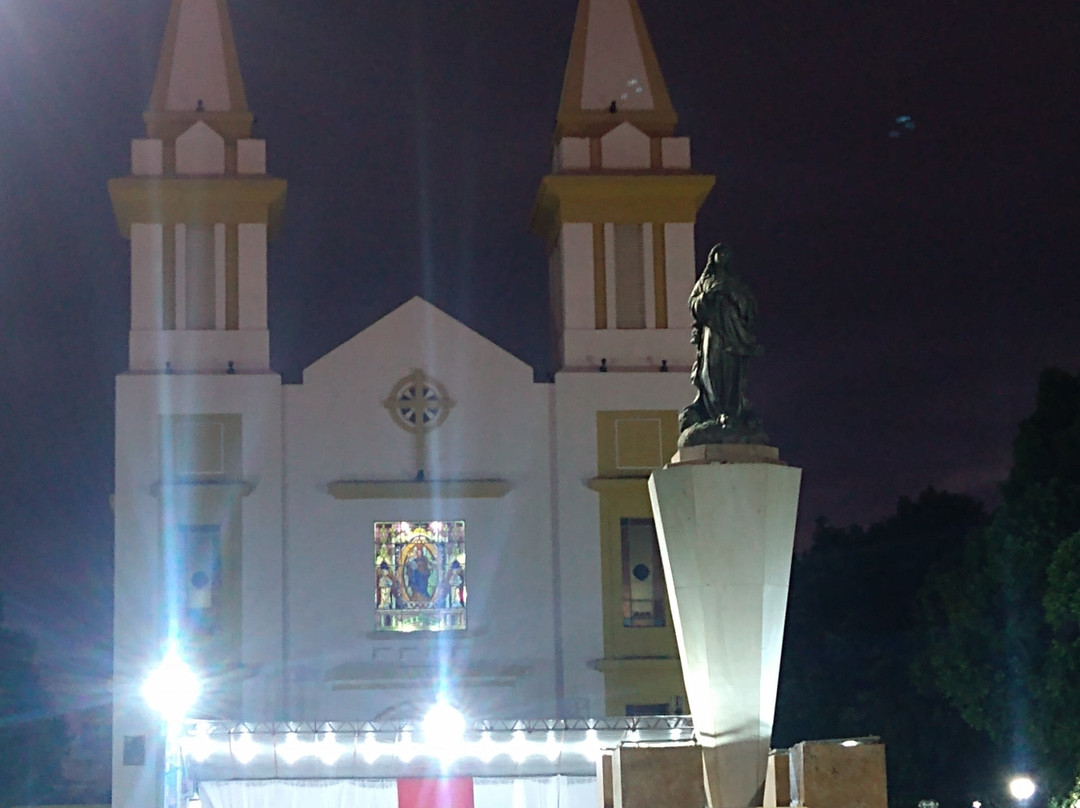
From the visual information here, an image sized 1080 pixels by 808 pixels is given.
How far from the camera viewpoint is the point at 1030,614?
88.6ft

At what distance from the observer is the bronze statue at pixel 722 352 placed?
1424 cm

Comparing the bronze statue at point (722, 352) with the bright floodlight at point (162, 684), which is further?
the bright floodlight at point (162, 684)

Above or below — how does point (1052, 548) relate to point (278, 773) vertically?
above

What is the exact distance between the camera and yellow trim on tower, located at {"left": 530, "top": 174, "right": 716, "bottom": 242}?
31922 millimetres

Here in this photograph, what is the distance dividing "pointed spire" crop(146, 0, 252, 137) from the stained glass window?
768cm

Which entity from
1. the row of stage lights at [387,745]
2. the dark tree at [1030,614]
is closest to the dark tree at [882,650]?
the dark tree at [1030,614]

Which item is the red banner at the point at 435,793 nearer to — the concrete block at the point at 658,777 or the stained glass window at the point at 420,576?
the stained glass window at the point at 420,576

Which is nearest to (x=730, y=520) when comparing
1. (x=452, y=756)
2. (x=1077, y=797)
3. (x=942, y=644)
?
(x=452, y=756)

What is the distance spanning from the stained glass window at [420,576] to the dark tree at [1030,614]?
783cm

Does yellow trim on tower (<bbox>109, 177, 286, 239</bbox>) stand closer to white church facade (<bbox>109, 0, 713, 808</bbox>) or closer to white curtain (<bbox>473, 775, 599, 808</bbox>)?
white church facade (<bbox>109, 0, 713, 808</bbox>)

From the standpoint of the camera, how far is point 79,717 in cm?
6456

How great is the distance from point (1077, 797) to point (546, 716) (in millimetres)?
9065

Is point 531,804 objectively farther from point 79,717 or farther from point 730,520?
point 79,717

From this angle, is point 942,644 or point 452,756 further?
point 942,644
